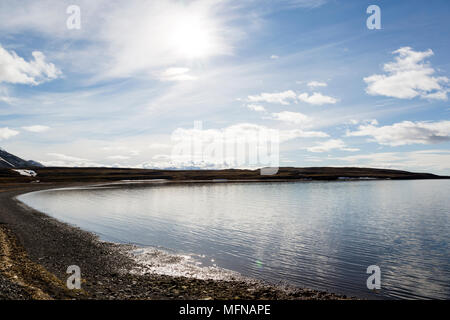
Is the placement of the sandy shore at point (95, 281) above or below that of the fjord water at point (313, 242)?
above

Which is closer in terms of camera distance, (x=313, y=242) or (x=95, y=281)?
(x=95, y=281)

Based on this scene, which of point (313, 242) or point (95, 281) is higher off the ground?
point (95, 281)

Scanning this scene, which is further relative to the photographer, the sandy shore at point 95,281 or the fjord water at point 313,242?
the fjord water at point 313,242

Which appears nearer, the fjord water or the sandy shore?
the sandy shore

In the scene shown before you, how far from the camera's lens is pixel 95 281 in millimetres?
16109

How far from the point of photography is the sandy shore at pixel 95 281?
548 inches

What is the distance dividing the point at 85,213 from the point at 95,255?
91.3 feet

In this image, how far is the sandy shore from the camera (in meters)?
13.9

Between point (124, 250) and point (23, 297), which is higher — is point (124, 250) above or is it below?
below

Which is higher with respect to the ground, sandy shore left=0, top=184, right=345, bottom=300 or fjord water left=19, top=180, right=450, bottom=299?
sandy shore left=0, top=184, right=345, bottom=300
